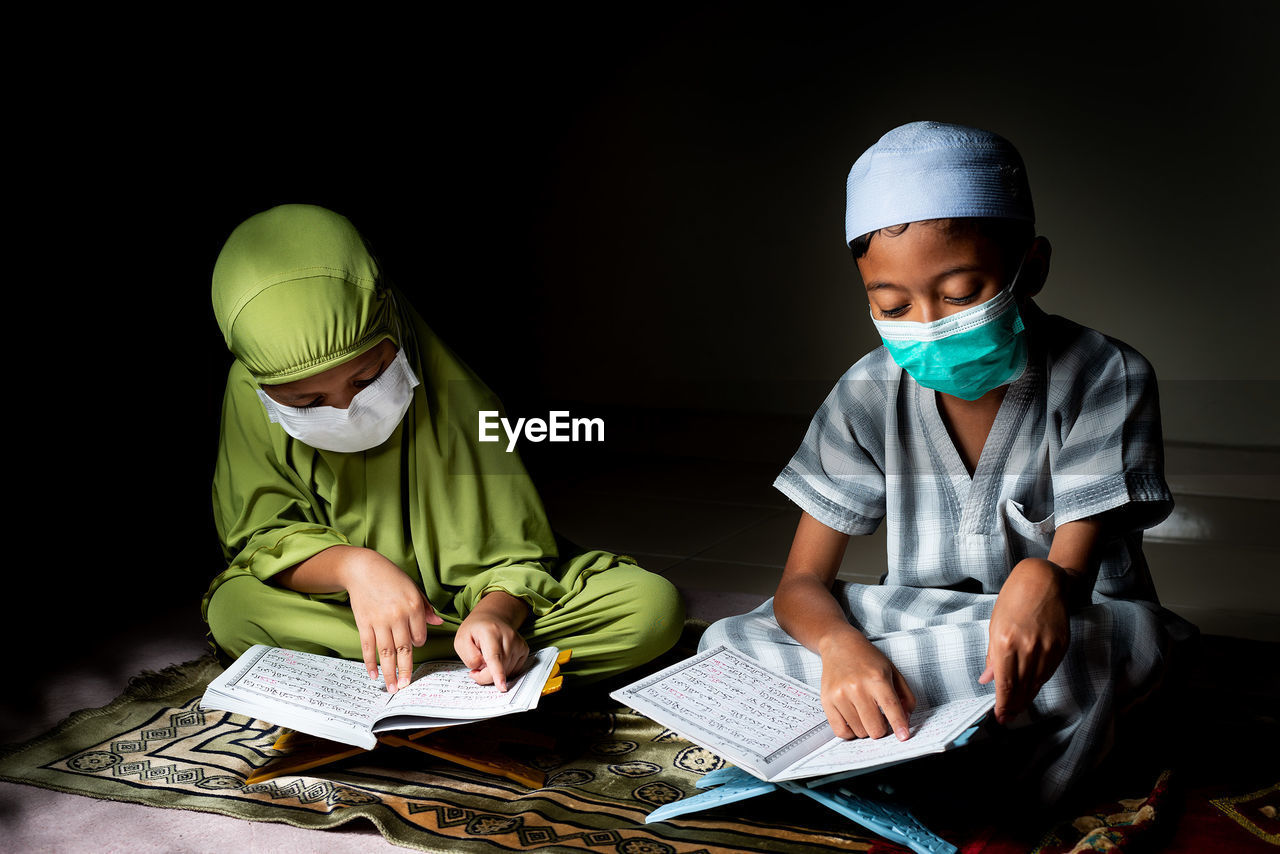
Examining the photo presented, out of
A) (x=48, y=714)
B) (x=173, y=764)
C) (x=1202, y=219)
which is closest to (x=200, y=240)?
(x=48, y=714)

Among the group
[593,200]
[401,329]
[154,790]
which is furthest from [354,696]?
[593,200]

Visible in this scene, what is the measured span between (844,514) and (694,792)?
401 millimetres

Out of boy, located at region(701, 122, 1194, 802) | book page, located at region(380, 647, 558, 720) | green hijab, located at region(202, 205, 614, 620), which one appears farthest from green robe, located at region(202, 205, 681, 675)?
boy, located at region(701, 122, 1194, 802)

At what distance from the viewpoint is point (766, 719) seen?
1178 millimetres

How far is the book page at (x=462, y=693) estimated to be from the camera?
1.25 m

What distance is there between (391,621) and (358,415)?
29 centimetres

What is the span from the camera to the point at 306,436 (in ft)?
4.82

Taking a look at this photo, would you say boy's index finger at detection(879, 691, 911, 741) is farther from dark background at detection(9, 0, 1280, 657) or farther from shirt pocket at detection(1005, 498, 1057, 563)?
dark background at detection(9, 0, 1280, 657)

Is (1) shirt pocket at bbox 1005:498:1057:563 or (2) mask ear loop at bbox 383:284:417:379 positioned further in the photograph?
(2) mask ear loop at bbox 383:284:417:379

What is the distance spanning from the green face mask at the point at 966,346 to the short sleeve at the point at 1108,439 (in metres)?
0.09

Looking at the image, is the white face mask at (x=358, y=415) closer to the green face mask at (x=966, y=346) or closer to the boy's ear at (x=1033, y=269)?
the green face mask at (x=966, y=346)

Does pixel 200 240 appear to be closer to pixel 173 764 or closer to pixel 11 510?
pixel 11 510

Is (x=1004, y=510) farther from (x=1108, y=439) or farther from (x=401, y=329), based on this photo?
(x=401, y=329)

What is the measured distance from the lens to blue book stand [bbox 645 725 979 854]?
113 centimetres
